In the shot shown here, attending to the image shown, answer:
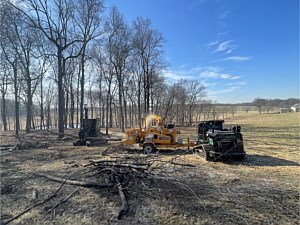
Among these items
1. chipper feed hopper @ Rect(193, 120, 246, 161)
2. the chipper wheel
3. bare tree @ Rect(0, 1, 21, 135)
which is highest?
bare tree @ Rect(0, 1, 21, 135)

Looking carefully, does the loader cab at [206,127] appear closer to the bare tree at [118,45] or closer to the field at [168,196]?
the field at [168,196]

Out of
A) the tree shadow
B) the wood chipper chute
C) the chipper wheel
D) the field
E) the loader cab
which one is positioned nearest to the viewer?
the field

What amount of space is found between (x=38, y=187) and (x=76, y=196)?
1.78 meters

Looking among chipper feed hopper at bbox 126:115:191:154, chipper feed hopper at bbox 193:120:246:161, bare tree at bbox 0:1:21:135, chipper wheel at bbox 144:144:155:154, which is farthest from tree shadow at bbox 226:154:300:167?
bare tree at bbox 0:1:21:135

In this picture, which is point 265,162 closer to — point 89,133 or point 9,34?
point 89,133

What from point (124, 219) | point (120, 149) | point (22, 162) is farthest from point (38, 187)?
point (120, 149)

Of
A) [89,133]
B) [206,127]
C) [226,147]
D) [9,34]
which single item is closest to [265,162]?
[226,147]

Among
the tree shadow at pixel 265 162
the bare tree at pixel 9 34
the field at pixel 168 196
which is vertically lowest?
the tree shadow at pixel 265 162

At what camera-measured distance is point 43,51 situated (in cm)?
2586

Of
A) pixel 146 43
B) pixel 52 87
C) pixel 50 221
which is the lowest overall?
pixel 50 221

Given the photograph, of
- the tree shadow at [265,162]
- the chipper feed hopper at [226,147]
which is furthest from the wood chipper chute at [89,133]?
the tree shadow at [265,162]

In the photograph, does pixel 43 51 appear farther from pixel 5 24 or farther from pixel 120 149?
pixel 120 149

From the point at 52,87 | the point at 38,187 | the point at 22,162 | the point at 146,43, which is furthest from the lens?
the point at 52,87

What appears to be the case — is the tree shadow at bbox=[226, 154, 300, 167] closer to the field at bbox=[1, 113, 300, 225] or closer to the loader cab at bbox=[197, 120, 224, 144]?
the field at bbox=[1, 113, 300, 225]
